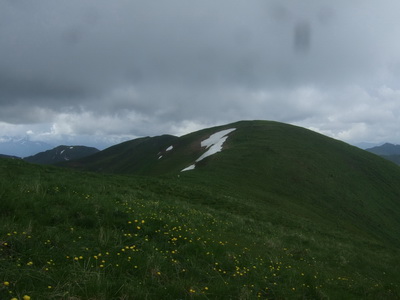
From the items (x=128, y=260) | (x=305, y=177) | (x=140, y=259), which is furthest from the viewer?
(x=305, y=177)

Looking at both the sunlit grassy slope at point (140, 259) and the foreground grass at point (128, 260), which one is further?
the sunlit grassy slope at point (140, 259)

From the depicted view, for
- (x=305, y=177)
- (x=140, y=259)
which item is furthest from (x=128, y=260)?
(x=305, y=177)

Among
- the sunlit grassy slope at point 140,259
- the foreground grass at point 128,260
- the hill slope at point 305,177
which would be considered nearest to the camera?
the foreground grass at point 128,260

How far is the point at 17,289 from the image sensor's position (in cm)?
515

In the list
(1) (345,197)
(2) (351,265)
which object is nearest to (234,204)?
(2) (351,265)

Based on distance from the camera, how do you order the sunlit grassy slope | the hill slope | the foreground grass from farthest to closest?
the hill slope, the sunlit grassy slope, the foreground grass

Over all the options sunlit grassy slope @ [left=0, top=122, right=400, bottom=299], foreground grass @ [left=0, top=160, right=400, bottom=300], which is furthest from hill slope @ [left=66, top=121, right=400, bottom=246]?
foreground grass @ [left=0, top=160, right=400, bottom=300]

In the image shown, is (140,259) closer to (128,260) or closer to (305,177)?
(128,260)

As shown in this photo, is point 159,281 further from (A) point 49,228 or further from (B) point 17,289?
(A) point 49,228

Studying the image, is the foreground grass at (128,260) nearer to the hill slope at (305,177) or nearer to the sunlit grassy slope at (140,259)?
the sunlit grassy slope at (140,259)

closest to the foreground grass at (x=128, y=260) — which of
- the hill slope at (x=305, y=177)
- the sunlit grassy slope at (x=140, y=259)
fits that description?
the sunlit grassy slope at (x=140, y=259)

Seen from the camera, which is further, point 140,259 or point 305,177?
point 305,177

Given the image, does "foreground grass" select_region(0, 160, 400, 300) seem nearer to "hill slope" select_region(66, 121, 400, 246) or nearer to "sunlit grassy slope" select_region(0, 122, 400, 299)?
"sunlit grassy slope" select_region(0, 122, 400, 299)

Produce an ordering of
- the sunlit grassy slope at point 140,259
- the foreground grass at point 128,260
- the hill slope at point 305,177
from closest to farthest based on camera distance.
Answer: the foreground grass at point 128,260, the sunlit grassy slope at point 140,259, the hill slope at point 305,177
